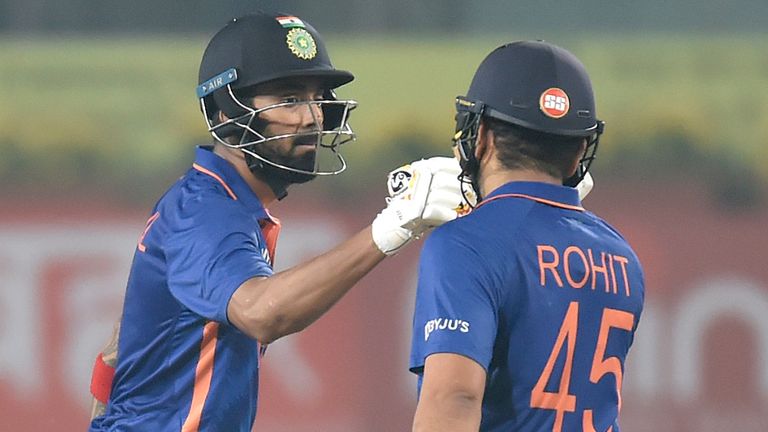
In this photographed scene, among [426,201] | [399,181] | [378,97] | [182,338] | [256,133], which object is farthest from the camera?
[378,97]

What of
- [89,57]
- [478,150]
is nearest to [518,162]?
[478,150]

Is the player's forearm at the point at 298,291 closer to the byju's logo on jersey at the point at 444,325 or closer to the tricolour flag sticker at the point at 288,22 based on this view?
the byju's logo on jersey at the point at 444,325

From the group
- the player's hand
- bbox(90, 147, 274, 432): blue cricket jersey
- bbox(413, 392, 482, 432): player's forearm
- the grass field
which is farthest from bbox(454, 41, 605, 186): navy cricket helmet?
the grass field

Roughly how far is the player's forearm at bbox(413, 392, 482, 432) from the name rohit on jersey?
217mm

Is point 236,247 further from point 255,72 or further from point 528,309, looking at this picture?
point 528,309

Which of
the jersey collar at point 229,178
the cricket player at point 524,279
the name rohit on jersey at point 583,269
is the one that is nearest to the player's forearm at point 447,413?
the cricket player at point 524,279

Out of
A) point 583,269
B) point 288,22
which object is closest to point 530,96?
point 583,269

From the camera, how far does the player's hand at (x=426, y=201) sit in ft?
7.23

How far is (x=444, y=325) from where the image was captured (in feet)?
6.19

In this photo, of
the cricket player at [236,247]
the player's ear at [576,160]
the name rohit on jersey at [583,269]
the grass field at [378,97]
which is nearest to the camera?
the name rohit on jersey at [583,269]

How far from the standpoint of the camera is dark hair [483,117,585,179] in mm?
2018

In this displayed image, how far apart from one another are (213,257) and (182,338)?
0.25 meters

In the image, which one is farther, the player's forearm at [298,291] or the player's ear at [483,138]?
the player's forearm at [298,291]

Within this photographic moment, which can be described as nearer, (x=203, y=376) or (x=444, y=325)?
(x=444, y=325)
